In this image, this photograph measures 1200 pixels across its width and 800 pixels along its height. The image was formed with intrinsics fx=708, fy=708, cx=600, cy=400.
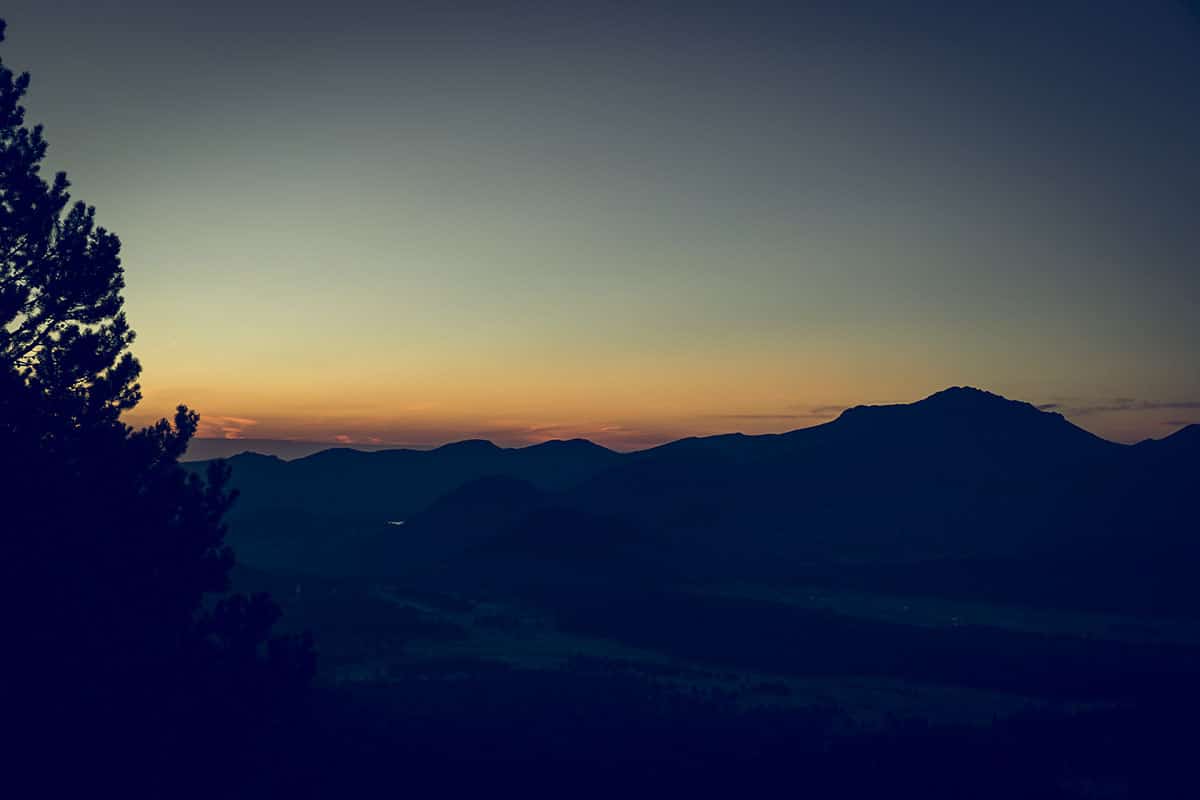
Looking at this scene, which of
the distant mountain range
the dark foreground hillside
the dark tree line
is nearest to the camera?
the dark tree line

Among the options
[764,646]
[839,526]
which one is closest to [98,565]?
[764,646]

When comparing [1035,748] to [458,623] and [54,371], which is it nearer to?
[54,371]

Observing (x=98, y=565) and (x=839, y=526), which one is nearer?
(x=98, y=565)

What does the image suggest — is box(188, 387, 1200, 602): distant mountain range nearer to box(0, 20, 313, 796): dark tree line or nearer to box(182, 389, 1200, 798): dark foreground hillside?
box(182, 389, 1200, 798): dark foreground hillside

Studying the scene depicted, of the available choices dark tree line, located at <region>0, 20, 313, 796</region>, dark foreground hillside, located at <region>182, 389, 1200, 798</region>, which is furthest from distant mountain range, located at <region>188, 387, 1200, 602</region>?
dark tree line, located at <region>0, 20, 313, 796</region>

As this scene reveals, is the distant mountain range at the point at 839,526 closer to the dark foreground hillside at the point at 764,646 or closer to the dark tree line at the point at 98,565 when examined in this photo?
the dark foreground hillside at the point at 764,646

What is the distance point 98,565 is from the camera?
1371 cm

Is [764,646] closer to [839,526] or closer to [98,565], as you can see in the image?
[98,565]

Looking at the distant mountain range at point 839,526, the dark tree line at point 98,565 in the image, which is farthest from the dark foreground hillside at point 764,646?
the dark tree line at point 98,565

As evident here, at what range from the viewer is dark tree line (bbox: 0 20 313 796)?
12.0 metres

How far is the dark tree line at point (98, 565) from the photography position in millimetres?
11992

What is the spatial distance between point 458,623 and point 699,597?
106 ft

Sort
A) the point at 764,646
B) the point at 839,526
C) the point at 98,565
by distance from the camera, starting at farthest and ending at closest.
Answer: the point at 839,526 < the point at 764,646 < the point at 98,565

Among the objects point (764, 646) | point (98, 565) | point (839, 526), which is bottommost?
point (764, 646)
